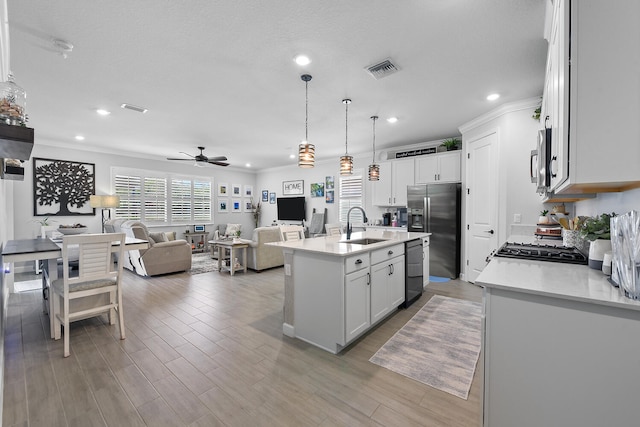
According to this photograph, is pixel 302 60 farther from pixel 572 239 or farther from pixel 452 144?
pixel 452 144

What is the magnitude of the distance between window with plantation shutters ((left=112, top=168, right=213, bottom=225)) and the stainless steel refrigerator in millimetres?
6412

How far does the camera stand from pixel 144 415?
67.7 inches

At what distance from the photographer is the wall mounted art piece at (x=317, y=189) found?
8.16m

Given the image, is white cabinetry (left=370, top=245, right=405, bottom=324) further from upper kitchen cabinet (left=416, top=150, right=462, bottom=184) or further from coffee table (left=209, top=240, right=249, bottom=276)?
coffee table (left=209, top=240, right=249, bottom=276)

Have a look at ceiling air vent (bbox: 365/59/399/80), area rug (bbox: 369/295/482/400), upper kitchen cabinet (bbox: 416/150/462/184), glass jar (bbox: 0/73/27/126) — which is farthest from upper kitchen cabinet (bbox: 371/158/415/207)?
glass jar (bbox: 0/73/27/126)

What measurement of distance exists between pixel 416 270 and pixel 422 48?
8.73 ft

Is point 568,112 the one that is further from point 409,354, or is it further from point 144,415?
point 144,415

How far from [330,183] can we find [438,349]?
232 inches

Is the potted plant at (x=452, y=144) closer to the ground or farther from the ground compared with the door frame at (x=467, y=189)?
farther from the ground

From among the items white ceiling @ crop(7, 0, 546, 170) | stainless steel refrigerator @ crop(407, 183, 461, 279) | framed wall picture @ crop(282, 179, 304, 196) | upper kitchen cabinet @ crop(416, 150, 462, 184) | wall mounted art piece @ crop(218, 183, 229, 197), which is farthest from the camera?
wall mounted art piece @ crop(218, 183, 229, 197)

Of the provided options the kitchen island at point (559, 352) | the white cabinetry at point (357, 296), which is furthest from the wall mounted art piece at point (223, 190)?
the kitchen island at point (559, 352)

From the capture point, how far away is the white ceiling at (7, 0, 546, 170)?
2.07 m

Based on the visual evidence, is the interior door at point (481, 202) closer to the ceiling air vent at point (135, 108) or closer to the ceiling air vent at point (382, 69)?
the ceiling air vent at point (382, 69)

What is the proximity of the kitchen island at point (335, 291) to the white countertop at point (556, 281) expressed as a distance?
1124 mm
